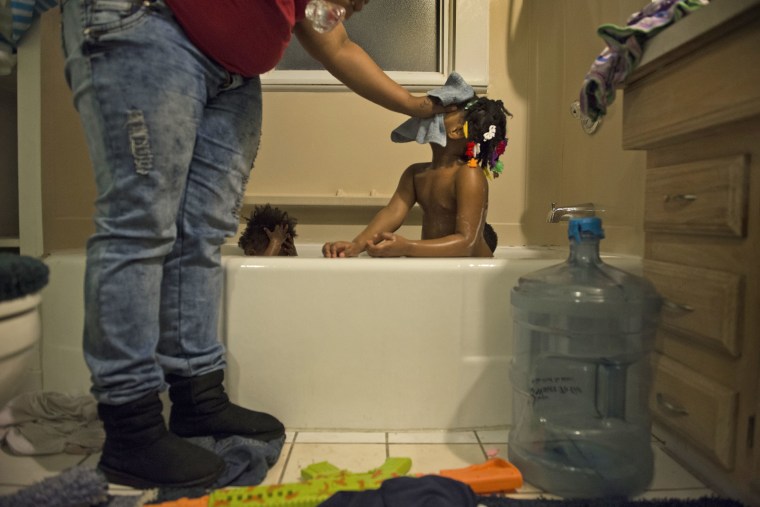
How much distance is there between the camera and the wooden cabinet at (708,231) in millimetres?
707

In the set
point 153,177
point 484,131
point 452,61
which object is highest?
point 452,61

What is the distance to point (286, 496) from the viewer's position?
71cm

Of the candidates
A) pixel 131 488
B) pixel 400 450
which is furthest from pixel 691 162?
pixel 131 488

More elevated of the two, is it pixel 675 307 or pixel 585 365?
pixel 675 307

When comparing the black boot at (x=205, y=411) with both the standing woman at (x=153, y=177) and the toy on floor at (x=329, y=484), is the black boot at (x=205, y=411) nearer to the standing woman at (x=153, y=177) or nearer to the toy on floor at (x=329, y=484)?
the standing woman at (x=153, y=177)

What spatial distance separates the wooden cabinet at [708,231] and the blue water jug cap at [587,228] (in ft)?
0.50

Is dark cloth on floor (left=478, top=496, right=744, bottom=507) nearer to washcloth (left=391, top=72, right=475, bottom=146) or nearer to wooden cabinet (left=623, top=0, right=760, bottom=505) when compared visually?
wooden cabinet (left=623, top=0, right=760, bottom=505)

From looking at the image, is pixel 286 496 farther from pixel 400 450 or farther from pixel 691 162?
pixel 691 162

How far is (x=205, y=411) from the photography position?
865 millimetres

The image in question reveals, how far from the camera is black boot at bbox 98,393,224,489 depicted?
28.7 inches

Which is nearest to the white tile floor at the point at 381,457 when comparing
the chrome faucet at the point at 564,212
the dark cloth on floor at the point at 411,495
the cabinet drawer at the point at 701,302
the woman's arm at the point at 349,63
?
the dark cloth on floor at the point at 411,495

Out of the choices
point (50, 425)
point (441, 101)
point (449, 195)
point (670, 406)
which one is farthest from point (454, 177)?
point (50, 425)

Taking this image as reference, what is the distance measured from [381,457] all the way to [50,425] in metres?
0.61

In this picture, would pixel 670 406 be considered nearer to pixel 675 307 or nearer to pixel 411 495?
pixel 675 307
